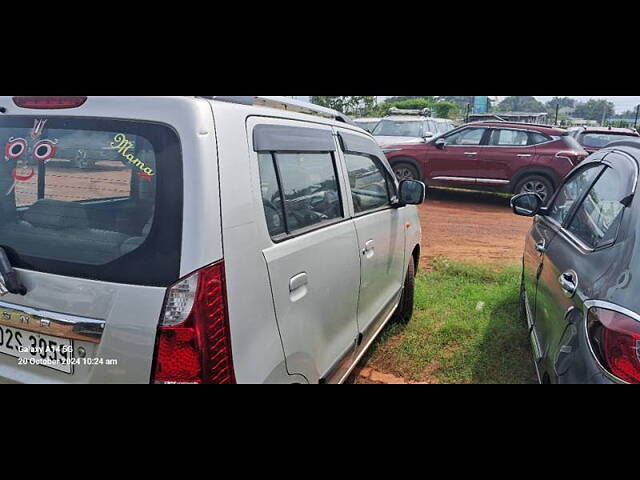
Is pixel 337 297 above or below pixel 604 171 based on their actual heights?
below

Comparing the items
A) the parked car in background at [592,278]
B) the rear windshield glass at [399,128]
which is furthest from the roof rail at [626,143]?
the rear windshield glass at [399,128]

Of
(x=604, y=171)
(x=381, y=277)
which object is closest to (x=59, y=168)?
(x=381, y=277)

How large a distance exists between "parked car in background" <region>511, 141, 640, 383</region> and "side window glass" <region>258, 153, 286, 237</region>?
131cm

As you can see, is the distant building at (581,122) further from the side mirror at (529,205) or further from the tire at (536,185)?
the side mirror at (529,205)

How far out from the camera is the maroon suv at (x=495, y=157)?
1005 centimetres

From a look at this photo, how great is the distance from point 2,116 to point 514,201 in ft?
A: 11.5

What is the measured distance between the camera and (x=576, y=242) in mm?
2629

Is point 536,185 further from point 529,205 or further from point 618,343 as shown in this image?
point 618,343

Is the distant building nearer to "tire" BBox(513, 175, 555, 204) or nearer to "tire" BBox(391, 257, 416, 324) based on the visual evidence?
"tire" BBox(513, 175, 555, 204)

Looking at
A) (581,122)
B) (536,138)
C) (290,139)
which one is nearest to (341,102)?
(536,138)

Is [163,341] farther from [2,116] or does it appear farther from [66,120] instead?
[2,116]

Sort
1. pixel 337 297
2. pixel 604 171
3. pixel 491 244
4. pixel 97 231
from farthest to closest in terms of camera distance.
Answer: pixel 491 244, pixel 604 171, pixel 337 297, pixel 97 231

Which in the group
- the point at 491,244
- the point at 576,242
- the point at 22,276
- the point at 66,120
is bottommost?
the point at 491,244

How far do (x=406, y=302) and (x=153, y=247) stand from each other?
312cm
